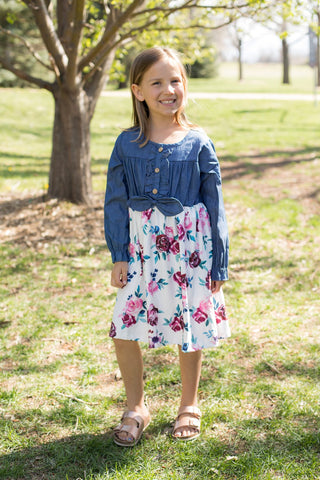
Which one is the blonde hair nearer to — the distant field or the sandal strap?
the sandal strap

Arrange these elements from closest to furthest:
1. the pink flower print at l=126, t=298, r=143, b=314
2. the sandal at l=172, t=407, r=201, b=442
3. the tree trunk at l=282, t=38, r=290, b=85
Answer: the pink flower print at l=126, t=298, r=143, b=314, the sandal at l=172, t=407, r=201, b=442, the tree trunk at l=282, t=38, r=290, b=85

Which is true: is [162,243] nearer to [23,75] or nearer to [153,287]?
[153,287]

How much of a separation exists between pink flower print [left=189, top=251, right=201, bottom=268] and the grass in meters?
0.75

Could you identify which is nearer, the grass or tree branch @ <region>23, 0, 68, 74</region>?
the grass

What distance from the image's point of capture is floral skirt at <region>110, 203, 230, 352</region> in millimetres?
2365

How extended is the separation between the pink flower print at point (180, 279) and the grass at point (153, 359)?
77cm

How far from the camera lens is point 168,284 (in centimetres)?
240

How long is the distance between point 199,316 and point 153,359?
101cm

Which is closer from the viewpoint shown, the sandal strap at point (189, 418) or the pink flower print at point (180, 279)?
the pink flower print at point (180, 279)

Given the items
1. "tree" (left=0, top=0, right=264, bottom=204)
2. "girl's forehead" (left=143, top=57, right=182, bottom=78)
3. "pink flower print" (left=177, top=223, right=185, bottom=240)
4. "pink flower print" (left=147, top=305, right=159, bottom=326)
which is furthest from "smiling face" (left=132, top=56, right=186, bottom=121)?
"tree" (left=0, top=0, right=264, bottom=204)

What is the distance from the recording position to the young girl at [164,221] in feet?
7.75

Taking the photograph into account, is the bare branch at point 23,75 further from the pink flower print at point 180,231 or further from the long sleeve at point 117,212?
the pink flower print at point 180,231

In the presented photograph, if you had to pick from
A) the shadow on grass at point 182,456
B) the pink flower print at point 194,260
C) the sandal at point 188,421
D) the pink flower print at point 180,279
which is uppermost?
the pink flower print at point 194,260

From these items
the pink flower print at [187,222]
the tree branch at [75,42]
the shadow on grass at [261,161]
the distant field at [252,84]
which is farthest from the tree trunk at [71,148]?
the distant field at [252,84]
